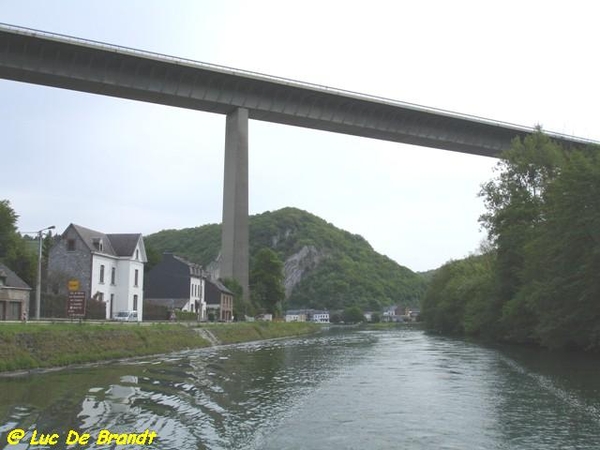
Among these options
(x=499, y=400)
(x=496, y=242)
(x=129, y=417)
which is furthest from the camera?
(x=496, y=242)

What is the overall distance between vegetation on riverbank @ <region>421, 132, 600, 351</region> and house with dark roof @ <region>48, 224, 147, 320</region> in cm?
3672

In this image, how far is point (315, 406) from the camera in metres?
18.4

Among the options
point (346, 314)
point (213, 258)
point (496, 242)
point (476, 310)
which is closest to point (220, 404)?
point (496, 242)

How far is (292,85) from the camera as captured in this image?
75.4 metres

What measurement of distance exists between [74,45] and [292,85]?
2565cm

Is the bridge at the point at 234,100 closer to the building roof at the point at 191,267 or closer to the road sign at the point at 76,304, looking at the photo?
the building roof at the point at 191,267

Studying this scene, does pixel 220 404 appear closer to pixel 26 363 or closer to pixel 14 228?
pixel 26 363

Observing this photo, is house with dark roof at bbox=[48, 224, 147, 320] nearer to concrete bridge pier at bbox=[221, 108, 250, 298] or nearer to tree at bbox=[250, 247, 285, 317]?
concrete bridge pier at bbox=[221, 108, 250, 298]

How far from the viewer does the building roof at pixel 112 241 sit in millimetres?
60812

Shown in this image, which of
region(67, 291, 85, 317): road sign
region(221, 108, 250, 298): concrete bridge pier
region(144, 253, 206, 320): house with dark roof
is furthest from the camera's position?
region(144, 253, 206, 320): house with dark roof

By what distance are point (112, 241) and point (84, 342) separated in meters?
36.1

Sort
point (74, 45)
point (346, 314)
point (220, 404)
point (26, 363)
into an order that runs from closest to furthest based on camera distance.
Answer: point (220, 404)
point (26, 363)
point (74, 45)
point (346, 314)

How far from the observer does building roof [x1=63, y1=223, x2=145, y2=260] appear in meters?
60.8

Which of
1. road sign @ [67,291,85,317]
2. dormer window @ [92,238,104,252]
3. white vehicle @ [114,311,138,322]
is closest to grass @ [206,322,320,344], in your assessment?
white vehicle @ [114,311,138,322]
